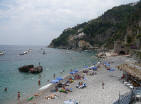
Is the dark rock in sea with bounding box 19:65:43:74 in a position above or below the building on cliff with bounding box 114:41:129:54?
below

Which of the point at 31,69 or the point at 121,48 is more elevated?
the point at 121,48

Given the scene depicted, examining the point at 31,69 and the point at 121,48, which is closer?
the point at 31,69

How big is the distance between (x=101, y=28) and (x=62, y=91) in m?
139

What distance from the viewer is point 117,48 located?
3145 inches

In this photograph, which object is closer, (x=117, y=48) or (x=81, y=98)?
(x=81, y=98)

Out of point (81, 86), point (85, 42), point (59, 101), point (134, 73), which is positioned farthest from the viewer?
point (85, 42)

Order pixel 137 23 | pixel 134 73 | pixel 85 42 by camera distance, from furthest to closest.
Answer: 1. pixel 85 42
2. pixel 137 23
3. pixel 134 73

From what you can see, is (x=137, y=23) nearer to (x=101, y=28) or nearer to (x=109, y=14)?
(x=101, y=28)

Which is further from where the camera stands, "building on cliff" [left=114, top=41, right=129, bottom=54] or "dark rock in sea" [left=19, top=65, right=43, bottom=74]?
"building on cliff" [left=114, top=41, right=129, bottom=54]

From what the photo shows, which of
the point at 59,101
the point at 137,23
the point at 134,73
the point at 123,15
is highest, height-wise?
the point at 123,15

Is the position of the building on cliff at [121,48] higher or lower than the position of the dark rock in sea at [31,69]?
higher

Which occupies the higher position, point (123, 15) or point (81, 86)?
point (123, 15)

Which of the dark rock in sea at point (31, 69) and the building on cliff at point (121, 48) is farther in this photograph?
the building on cliff at point (121, 48)

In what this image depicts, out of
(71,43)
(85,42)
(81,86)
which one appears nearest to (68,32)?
(71,43)
